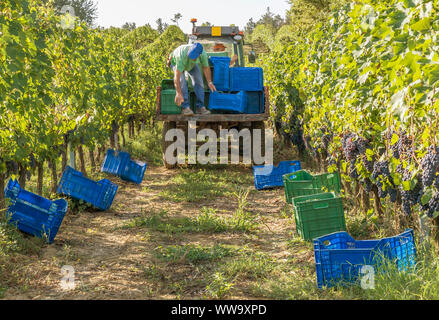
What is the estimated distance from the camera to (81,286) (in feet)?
10.9

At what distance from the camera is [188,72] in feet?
24.2

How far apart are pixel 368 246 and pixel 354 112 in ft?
4.38

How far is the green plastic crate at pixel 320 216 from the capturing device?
4102mm

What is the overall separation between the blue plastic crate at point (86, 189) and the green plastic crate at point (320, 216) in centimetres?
240

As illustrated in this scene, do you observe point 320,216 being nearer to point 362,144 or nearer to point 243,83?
point 362,144

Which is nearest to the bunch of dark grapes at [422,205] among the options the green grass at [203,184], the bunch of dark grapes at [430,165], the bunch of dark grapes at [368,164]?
the bunch of dark grapes at [430,165]

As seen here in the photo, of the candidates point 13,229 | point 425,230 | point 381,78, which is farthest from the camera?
point 13,229

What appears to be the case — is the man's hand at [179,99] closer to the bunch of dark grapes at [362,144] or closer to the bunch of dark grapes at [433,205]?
the bunch of dark grapes at [362,144]

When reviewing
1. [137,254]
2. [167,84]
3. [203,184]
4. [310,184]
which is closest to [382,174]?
[310,184]

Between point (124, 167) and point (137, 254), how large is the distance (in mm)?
3165

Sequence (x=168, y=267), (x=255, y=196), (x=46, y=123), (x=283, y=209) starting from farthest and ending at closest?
1. (x=255, y=196)
2. (x=283, y=209)
3. (x=46, y=123)
4. (x=168, y=267)

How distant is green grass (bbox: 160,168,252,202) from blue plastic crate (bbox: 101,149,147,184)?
0.49 metres

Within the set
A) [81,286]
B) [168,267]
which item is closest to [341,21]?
[168,267]
